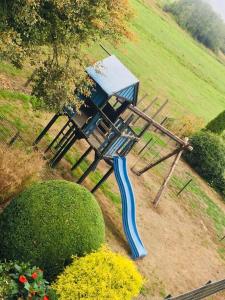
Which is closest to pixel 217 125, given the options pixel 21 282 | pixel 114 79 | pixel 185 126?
pixel 185 126

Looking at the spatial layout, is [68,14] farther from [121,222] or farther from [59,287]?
[121,222]

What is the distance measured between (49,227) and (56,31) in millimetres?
5044

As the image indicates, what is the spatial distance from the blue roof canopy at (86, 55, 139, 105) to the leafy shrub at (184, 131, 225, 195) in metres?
10.7

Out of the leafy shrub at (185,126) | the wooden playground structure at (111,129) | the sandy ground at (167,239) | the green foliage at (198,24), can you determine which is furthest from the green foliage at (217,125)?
the green foliage at (198,24)

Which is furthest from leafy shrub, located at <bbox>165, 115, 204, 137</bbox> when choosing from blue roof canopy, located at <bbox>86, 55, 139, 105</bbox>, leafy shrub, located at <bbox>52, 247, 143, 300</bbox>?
leafy shrub, located at <bbox>52, 247, 143, 300</bbox>

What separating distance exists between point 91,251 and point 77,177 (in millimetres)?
6682

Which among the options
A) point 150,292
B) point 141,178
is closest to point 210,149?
point 141,178

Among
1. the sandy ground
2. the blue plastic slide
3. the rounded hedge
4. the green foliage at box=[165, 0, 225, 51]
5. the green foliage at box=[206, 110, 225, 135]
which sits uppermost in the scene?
the green foliage at box=[165, 0, 225, 51]

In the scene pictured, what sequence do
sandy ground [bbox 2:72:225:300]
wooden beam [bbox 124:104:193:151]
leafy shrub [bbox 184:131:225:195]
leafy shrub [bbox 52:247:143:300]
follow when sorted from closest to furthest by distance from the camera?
leafy shrub [bbox 52:247:143:300] → sandy ground [bbox 2:72:225:300] → wooden beam [bbox 124:104:193:151] → leafy shrub [bbox 184:131:225:195]

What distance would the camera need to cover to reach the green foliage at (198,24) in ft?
220

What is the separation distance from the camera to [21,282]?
9.27 metres

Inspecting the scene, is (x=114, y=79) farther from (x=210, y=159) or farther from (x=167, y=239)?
(x=210, y=159)

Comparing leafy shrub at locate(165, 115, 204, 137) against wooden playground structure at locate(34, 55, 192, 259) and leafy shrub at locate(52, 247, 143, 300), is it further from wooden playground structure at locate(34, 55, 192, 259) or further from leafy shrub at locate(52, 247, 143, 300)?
leafy shrub at locate(52, 247, 143, 300)

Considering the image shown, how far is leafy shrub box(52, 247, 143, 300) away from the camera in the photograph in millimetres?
9703
